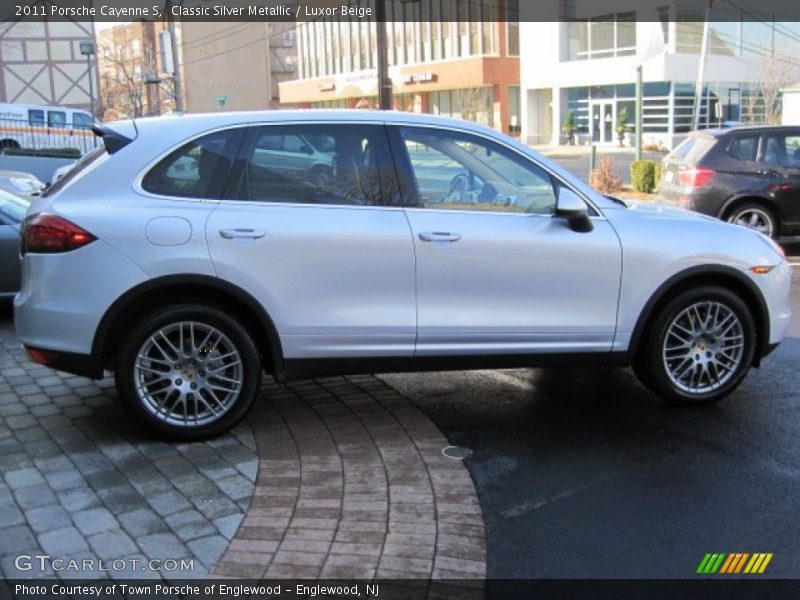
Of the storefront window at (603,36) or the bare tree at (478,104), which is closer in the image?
the storefront window at (603,36)

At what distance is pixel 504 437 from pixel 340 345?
1098 millimetres

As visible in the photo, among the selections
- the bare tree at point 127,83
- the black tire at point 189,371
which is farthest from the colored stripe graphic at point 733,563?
the bare tree at point 127,83

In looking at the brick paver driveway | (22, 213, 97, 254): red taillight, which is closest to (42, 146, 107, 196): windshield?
(22, 213, 97, 254): red taillight

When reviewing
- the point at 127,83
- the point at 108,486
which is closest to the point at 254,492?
the point at 108,486

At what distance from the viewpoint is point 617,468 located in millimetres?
4555

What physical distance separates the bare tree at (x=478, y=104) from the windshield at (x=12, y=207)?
161 feet

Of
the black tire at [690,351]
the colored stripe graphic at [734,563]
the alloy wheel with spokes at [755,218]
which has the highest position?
the alloy wheel with spokes at [755,218]

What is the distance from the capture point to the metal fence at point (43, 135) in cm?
2656

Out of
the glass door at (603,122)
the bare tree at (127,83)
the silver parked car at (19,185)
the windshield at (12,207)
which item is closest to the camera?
the windshield at (12,207)

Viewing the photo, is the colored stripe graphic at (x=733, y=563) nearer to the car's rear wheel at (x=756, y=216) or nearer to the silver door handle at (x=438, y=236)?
the silver door handle at (x=438, y=236)

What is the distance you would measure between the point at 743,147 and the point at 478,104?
1800 inches

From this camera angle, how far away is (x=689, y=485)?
14.2 feet

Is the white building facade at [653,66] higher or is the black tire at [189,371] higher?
the white building facade at [653,66]

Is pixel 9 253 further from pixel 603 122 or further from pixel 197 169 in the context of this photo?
pixel 603 122
